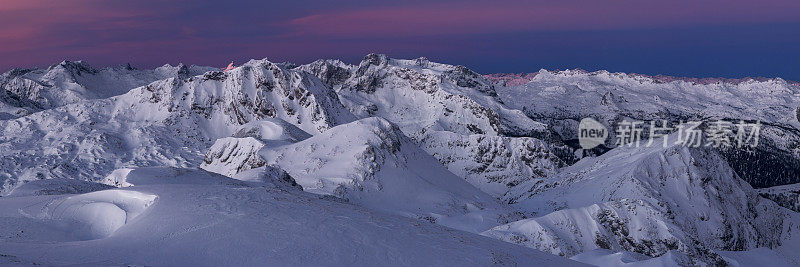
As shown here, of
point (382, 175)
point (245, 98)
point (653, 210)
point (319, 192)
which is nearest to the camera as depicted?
point (653, 210)

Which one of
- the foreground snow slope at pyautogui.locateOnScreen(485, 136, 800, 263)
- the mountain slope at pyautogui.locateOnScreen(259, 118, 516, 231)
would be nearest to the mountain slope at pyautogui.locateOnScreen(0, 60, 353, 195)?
the mountain slope at pyautogui.locateOnScreen(259, 118, 516, 231)

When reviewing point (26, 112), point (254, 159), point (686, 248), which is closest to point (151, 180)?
point (254, 159)

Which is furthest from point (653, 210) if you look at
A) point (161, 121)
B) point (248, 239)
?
point (161, 121)

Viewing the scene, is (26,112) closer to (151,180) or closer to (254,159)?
(254,159)

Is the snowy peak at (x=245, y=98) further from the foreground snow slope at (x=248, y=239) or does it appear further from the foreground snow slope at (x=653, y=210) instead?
the foreground snow slope at (x=248, y=239)

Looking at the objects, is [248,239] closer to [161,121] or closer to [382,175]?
[382,175]
